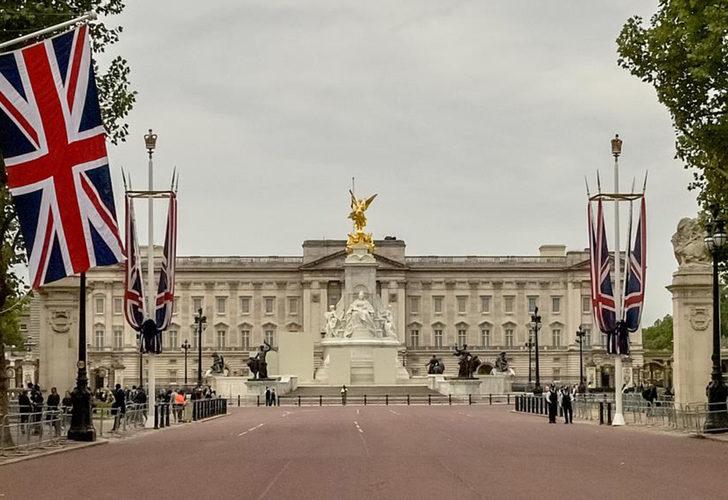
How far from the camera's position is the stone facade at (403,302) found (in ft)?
553

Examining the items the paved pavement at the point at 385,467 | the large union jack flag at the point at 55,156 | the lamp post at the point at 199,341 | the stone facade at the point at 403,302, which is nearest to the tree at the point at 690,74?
the paved pavement at the point at 385,467

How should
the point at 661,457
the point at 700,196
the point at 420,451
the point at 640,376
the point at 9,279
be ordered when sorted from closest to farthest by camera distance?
the point at 661,457 → the point at 420,451 → the point at 9,279 → the point at 700,196 → the point at 640,376

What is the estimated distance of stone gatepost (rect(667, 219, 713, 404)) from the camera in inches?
1820

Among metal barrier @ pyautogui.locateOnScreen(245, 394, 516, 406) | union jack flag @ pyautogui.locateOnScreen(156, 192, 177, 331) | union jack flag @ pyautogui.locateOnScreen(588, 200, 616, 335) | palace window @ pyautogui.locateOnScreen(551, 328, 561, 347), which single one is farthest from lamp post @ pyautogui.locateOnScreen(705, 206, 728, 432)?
palace window @ pyautogui.locateOnScreen(551, 328, 561, 347)

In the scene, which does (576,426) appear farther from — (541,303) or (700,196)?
(541,303)

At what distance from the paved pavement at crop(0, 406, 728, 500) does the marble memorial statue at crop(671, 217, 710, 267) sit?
30.4ft

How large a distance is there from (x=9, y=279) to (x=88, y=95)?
14.1 m

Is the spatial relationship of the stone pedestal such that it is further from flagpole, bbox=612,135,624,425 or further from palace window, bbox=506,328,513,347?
palace window, bbox=506,328,513,347

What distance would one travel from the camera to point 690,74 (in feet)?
121

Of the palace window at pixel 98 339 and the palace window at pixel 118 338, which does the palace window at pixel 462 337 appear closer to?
the palace window at pixel 118 338

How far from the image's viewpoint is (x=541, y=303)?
17162 centimetres

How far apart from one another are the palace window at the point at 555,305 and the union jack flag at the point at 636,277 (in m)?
127

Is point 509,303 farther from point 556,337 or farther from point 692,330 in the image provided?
point 692,330

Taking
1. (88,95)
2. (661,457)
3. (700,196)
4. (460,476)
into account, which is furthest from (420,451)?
(700,196)
